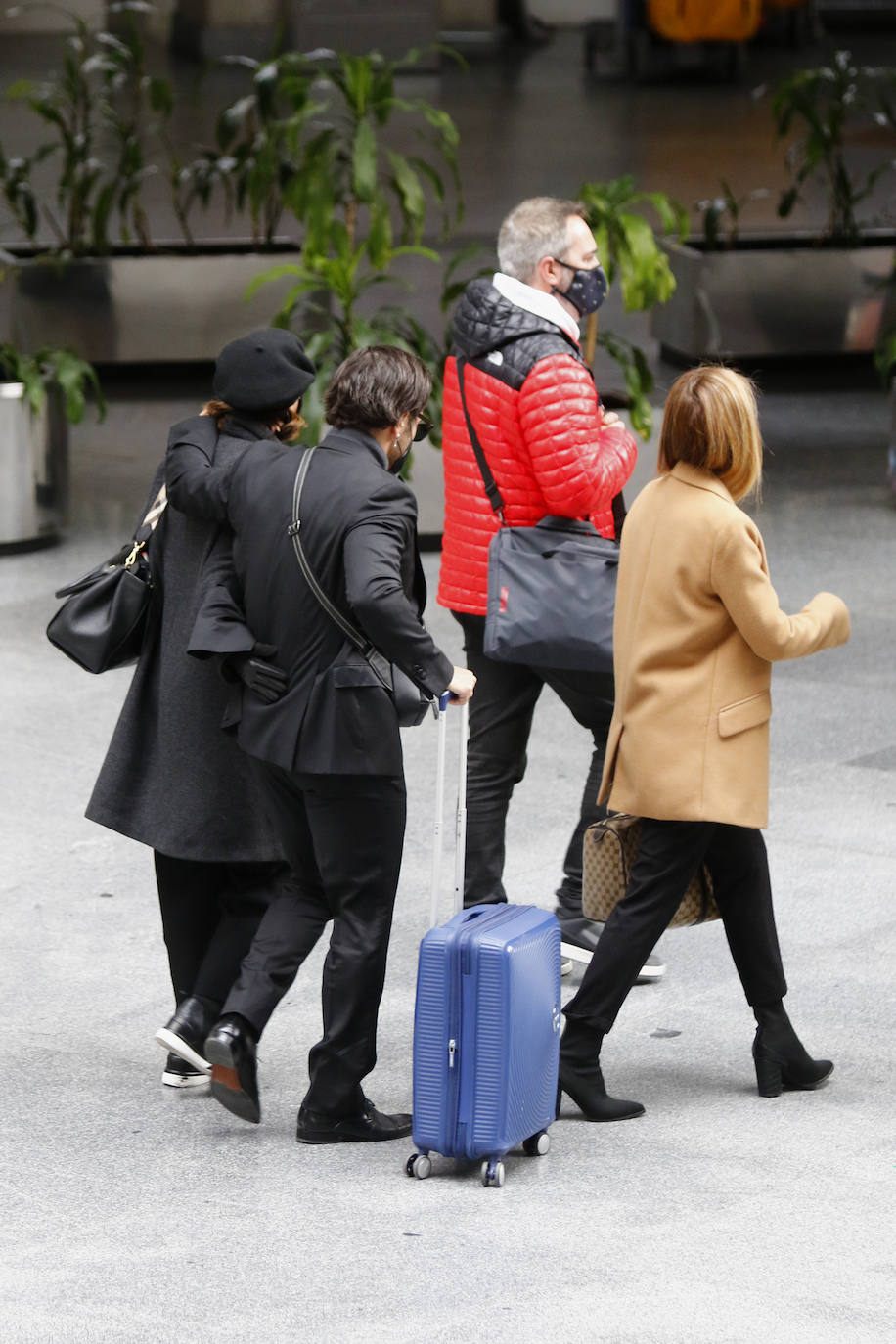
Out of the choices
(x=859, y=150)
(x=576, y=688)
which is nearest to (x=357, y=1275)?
(x=576, y=688)

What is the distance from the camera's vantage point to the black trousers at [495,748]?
4.91 meters

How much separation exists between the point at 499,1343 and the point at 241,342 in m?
1.97

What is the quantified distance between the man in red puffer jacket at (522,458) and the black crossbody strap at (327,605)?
2.97 feet

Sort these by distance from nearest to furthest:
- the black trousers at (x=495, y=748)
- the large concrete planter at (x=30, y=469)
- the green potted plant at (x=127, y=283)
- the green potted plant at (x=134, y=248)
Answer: the black trousers at (x=495, y=748), the large concrete planter at (x=30, y=469), the green potted plant at (x=134, y=248), the green potted plant at (x=127, y=283)

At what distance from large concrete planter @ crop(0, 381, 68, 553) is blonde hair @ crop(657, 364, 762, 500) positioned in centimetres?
536

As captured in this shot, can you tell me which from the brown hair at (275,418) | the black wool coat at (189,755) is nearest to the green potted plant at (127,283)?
the brown hair at (275,418)

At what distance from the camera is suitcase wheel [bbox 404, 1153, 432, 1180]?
3.85m

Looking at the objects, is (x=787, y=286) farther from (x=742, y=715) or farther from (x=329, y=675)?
(x=329, y=675)

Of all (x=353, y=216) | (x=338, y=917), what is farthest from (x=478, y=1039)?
(x=353, y=216)

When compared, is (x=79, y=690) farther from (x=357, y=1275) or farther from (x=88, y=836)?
(x=357, y=1275)

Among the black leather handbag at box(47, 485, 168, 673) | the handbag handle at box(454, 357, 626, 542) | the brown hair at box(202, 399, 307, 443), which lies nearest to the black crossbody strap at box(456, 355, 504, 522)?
the handbag handle at box(454, 357, 626, 542)

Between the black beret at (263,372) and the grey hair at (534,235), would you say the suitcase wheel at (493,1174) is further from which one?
the grey hair at (534,235)

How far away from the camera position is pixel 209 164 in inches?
465

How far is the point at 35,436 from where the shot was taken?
8914mm
